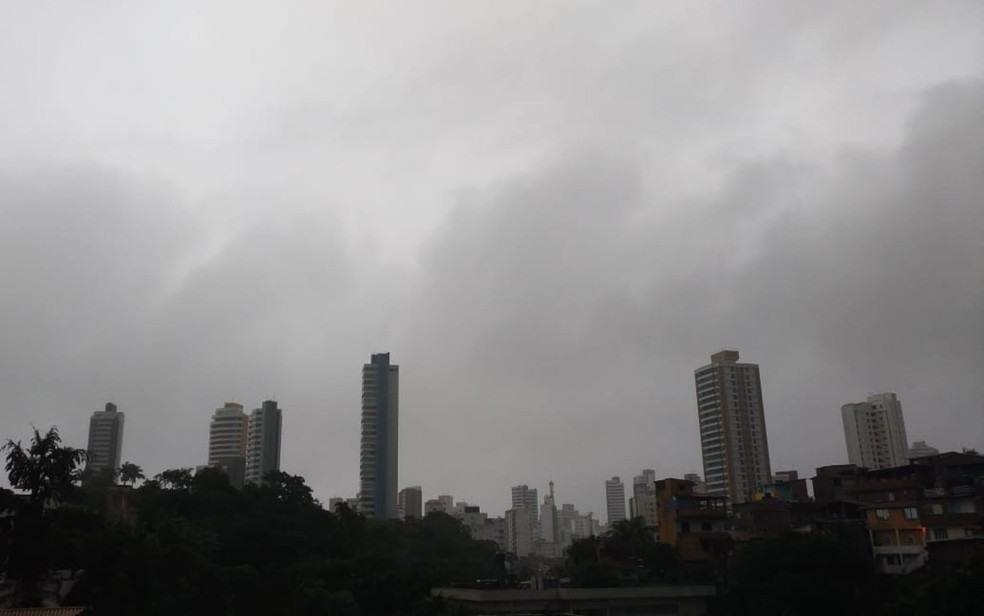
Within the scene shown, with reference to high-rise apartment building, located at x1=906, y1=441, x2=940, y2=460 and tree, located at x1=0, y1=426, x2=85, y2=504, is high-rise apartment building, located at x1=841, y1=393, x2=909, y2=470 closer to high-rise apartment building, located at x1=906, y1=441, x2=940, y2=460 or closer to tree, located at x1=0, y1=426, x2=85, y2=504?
high-rise apartment building, located at x1=906, y1=441, x2=940, y2=460

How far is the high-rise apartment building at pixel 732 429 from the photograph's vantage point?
10225cm

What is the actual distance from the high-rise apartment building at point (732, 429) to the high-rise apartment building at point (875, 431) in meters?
17.3

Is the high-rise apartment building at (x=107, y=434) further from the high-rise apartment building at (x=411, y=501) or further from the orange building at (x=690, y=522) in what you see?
the orange building at (x=690, y=522)

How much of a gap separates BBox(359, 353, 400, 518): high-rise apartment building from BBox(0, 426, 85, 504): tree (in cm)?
9563

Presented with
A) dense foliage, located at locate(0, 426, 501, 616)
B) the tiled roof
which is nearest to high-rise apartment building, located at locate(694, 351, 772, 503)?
dense foliage, located at locate(0, 426, 501, 616)

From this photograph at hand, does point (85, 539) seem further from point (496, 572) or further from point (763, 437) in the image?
point (763, 437)

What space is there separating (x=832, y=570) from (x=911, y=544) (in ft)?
28.1

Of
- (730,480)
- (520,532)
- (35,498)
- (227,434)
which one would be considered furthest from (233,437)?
(35,498)

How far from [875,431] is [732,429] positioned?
23.9 metres

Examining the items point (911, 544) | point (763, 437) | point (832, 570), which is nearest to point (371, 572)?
point (832, 570)

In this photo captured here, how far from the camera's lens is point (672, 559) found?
57.0 m

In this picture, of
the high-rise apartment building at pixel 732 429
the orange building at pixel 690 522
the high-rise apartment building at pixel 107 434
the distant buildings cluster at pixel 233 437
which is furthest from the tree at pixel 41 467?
the high-rise apartment building at pixel 107 434

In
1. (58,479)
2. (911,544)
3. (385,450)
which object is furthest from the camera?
(385,450)

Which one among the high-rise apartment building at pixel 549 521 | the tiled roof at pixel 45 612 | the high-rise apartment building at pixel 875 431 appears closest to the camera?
the tiled roof at pixel 45 612
